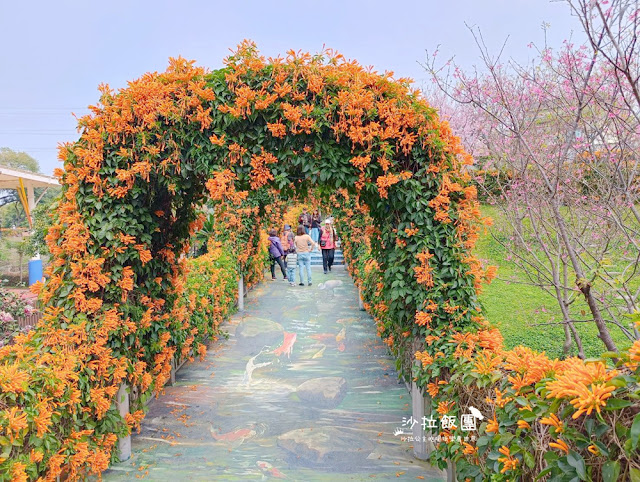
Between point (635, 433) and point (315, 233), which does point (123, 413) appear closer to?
point (635, 433)

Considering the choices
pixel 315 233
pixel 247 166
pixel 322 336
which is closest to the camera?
pixel 247 166

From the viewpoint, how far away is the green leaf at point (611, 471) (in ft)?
4.80

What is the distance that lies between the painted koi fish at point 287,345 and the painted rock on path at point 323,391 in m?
1.09

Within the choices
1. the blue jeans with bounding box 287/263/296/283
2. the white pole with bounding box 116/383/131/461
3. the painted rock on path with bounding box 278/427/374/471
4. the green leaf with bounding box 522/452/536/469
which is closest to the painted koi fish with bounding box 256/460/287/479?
the painted rock on path with bounding box 278/427/374/471

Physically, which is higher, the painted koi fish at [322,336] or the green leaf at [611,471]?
the green leaf at [611,471]

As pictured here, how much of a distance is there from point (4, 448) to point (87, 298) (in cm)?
147

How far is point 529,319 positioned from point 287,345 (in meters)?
3.95

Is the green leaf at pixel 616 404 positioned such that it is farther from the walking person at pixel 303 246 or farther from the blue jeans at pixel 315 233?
the blue jeans at pixel 315 233

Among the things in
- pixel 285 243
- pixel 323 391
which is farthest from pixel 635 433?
pixel 285 243

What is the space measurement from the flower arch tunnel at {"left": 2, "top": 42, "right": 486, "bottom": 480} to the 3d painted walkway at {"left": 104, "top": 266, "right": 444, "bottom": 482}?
0.91m

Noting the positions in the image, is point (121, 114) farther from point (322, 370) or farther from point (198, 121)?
point (322, 370)

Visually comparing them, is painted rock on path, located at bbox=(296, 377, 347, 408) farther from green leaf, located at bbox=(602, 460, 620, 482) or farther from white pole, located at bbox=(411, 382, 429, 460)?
green leaf, located at bbox=(602, 460, 620, 482)

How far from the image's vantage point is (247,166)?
3.56 meters

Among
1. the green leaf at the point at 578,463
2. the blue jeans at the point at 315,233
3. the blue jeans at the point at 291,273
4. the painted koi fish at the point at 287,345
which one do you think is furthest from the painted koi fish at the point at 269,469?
the blue jeans at the point at 315,233
